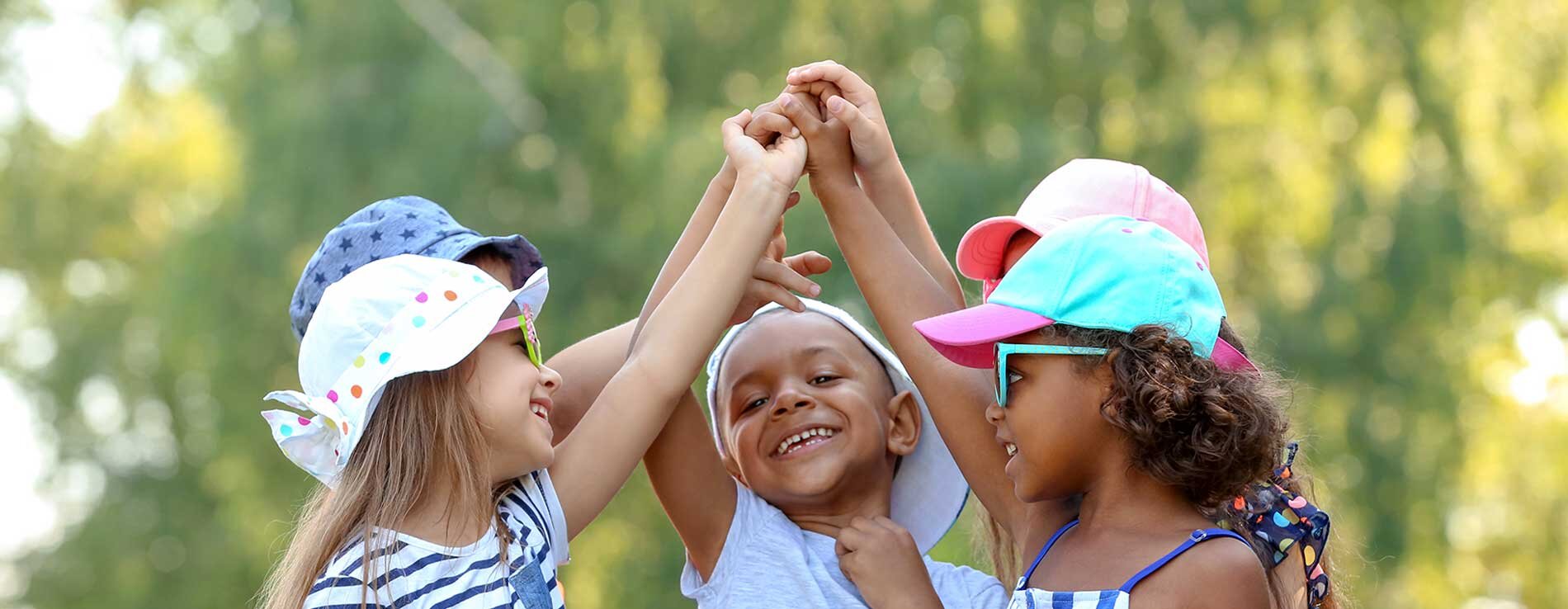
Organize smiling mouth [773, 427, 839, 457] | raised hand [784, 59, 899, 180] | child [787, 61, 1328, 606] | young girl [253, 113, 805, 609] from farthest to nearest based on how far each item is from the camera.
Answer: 1. smiling mouth [773, 427, 839, 457]
2. raised hand [784, 59, 899, 180]
3. child [787, 61, 1328, 606]
4. young girl [253, 113, 805, 609]

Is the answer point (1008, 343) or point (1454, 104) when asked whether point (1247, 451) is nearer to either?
point (1008, 343)

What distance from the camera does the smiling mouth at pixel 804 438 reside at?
105 inches

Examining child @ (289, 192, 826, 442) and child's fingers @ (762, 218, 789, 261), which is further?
child's fingers @ (762, 218, 789, 261)

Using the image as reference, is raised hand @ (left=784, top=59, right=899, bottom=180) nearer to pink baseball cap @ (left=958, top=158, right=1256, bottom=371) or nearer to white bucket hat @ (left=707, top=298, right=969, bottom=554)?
pink baseball cap @ (left=958, top=158, right=1256, bottom=371)

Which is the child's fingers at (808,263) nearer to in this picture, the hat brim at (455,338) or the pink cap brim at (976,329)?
the pink cap brim at (976,329)

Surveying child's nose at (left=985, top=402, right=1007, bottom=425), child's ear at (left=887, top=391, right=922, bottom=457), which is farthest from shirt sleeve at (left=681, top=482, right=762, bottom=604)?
child's nose at (left=985, top=402, right=1007, bottom=425)

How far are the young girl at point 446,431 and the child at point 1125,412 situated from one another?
0.46 m

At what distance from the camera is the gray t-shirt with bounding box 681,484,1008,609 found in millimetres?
2555

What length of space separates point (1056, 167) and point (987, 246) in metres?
5.58

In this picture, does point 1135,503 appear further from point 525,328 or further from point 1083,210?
point 525,328

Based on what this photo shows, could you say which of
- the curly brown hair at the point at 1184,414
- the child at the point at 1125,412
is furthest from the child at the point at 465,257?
the curly brown hair at the point at 1184,414

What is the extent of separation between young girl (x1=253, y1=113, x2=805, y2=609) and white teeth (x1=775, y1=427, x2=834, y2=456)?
32 centimetres

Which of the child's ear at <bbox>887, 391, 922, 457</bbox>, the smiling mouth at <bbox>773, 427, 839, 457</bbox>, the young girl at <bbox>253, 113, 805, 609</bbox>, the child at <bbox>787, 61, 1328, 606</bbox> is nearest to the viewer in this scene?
the young girl at <bbox>253, 113, 805, 609</bbox>

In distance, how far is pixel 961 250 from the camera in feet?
8.45
